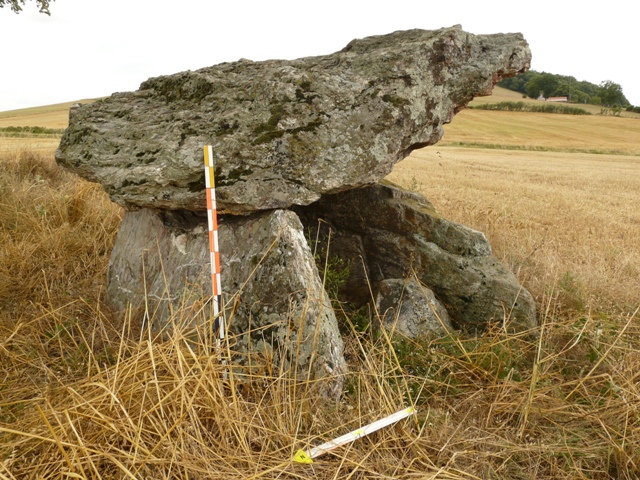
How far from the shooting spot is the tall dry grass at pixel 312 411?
101 inches

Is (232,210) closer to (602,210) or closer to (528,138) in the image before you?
(602,210)

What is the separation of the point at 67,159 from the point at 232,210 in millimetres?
1798

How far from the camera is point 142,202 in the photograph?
3932 millimetres

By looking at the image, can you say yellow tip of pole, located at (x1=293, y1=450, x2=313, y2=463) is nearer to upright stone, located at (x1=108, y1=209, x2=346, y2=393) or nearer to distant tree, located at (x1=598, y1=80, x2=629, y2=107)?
upright stone, located at (x1=108, y1=209, x2=346, y2=393)

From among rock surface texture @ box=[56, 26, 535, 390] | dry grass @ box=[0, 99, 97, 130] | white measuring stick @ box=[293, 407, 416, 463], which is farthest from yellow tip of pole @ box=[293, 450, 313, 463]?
dry grass @ box=[0, 99, 97, 130]

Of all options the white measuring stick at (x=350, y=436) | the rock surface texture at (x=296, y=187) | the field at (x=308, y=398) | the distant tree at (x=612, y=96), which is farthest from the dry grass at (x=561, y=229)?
the distant tree at (x=612, y=96)

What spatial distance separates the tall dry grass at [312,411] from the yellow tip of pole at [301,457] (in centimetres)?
7

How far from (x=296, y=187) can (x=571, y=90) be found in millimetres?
81999

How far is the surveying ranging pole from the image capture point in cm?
341

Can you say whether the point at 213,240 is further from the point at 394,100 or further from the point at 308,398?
the point at 394,100

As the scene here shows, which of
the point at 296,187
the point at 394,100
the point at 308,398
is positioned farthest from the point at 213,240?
the point at 394,100

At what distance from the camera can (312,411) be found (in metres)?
3.06

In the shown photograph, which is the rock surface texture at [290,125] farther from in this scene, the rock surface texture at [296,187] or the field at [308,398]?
the field at [308,398]

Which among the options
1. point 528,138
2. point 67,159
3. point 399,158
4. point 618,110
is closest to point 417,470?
point 399,158
